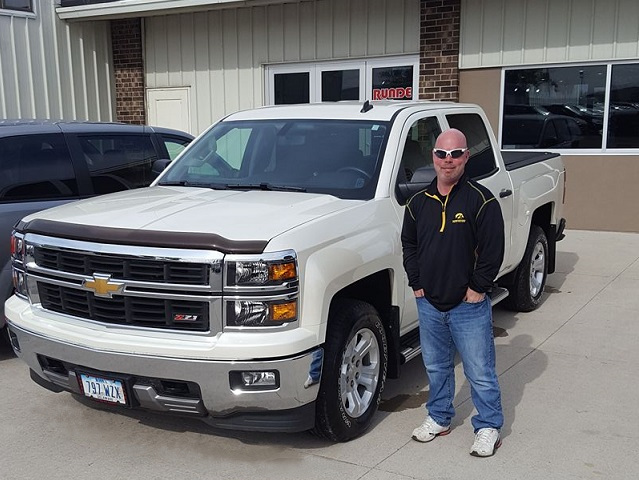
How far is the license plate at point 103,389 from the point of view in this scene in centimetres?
362

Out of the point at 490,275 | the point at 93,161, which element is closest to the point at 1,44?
the point at 93,161

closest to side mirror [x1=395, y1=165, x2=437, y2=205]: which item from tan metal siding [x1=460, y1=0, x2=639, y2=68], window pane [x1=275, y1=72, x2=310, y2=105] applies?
tan metal siding [x1=460, y1=0, x2=639, y2=68]

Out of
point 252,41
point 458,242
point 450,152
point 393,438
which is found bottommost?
point 393,438

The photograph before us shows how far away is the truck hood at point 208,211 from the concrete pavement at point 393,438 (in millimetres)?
1318

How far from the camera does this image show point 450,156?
3.55 meters

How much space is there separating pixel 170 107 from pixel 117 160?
799cm

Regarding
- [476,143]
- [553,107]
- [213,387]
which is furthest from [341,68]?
[213,387]

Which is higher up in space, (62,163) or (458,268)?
(62,163)

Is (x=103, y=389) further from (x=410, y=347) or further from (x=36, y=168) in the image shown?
(x=36, y=168)

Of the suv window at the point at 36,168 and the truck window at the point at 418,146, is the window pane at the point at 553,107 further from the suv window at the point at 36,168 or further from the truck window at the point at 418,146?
the suv window at the point at 36,168

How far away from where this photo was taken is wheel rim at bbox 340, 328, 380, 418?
3918mm

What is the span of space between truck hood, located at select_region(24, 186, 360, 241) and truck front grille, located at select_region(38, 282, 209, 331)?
0.37 metres

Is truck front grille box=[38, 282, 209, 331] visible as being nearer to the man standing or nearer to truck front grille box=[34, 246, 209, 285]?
truck front grille box=[34, 246, 209, 285]

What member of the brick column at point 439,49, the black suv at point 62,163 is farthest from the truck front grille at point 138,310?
the brick column at point 439,49
